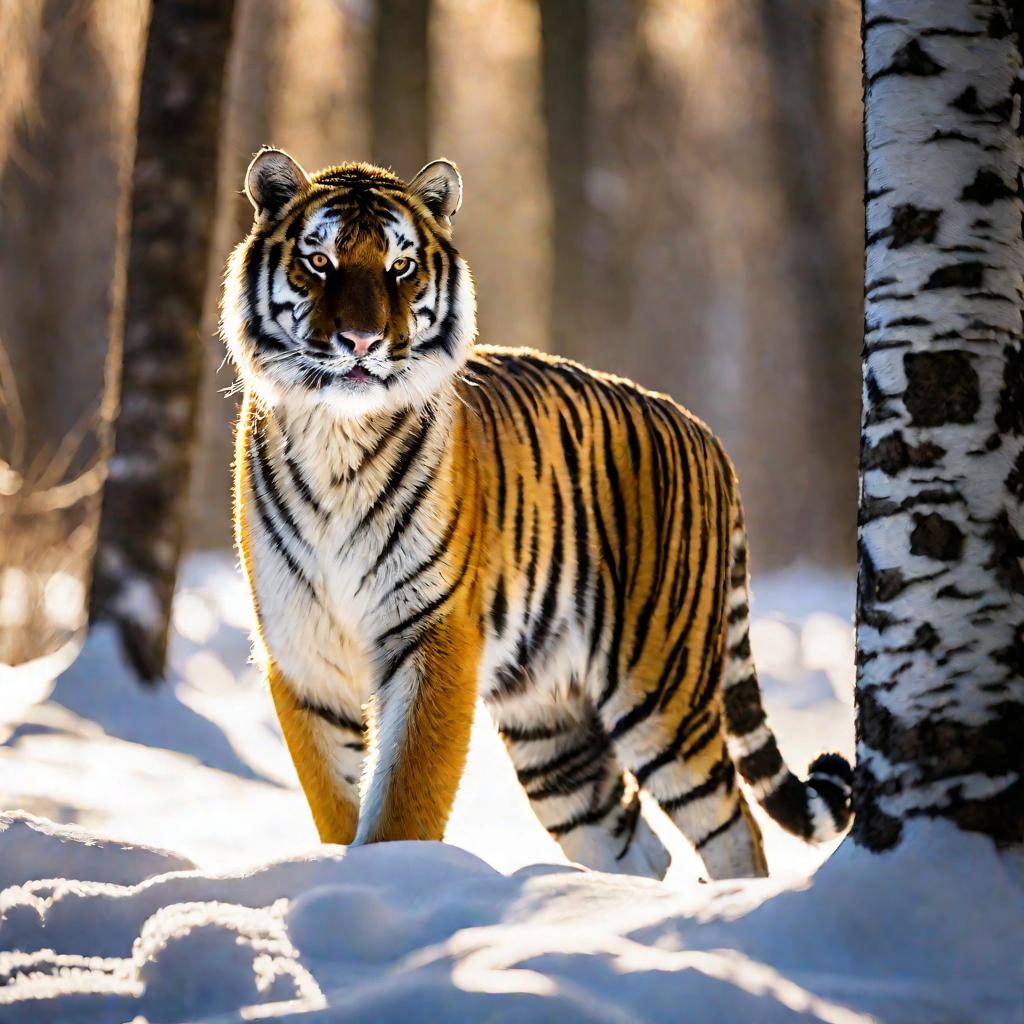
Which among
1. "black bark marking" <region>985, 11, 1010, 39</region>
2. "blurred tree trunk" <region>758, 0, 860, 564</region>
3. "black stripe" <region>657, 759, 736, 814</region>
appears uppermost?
"blurred tree trunk" <region>758, 0, 860, 564</region>

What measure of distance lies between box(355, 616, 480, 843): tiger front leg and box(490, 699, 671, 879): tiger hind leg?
937 millimetres

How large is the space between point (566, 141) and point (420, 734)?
11.6 m

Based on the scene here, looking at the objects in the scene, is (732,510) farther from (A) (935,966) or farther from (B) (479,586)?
(A) (935,966)

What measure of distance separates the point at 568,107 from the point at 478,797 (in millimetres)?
9373

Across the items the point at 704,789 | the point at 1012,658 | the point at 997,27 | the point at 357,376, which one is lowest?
the point at 704,789

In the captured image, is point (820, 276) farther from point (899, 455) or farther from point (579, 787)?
point (899, 455)

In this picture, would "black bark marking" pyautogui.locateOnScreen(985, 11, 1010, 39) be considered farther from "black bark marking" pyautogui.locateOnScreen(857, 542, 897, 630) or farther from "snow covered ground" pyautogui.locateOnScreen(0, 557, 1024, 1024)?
"snow covered ground" pyautogui.locateOnScreen(0, 557, 1024, 1024)

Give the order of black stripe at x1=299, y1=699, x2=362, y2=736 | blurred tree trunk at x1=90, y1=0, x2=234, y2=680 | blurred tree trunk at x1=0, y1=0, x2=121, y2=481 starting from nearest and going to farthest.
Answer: black stripe at x1=299, y1=699, x2=362, y2=736 < blurred tree trunk at x1=90, y1=0, x2=234, y2=680 < blurred tree trunk at x1=0, y1=0, x2=121, y2=481

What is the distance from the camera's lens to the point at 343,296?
2.73 m

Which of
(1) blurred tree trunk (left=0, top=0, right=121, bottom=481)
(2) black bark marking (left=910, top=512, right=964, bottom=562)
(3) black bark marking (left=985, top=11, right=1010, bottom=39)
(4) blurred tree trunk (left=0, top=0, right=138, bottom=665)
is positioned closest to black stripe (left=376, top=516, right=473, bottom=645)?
(2) black bark marking (left=910, top=512, right=964, bottom=562)

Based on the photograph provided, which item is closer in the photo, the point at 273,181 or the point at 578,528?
the point at 273,181

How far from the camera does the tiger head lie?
2732 mm

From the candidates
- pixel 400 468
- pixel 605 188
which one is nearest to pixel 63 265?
pixel 605 188

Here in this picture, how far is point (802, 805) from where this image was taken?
3.46m
